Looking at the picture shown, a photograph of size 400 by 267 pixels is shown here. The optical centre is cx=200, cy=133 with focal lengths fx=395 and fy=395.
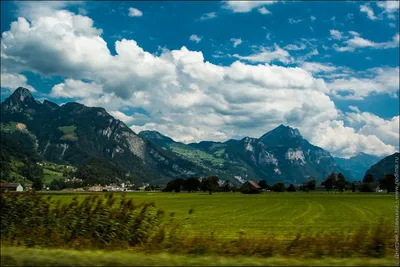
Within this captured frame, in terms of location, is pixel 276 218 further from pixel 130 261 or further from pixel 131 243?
pixel 130 261

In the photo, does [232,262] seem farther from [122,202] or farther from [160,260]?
[122,202]

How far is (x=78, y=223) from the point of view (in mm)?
21672

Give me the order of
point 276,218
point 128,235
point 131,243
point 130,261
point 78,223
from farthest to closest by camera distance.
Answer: point 276,218 → point 78,223 → point 128,235 → point 131,243 → point 130,261

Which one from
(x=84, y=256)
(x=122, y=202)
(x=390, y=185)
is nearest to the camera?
(x=84, y=256)

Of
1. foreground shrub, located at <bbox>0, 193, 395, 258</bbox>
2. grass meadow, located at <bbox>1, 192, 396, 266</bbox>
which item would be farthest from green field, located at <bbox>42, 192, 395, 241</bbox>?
grass meadow, located at <bbox>1, 192, 396, 266</bbox>

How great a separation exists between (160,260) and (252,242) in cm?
656

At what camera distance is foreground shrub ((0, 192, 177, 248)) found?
2056 cm

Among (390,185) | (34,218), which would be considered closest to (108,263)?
(34,218)

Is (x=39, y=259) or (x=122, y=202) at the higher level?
(x=122, y=202)

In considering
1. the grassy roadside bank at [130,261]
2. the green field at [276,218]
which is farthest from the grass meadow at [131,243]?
the green field at [276,218]

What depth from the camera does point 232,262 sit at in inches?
576

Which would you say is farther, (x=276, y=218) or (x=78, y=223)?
(x=276, y=218)

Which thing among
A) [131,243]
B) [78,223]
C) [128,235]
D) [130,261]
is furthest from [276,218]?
[130,261]

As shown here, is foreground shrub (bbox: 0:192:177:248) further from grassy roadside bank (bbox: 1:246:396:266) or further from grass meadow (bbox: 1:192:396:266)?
grassy roadside bank (bbox: 1:246:396:266)
